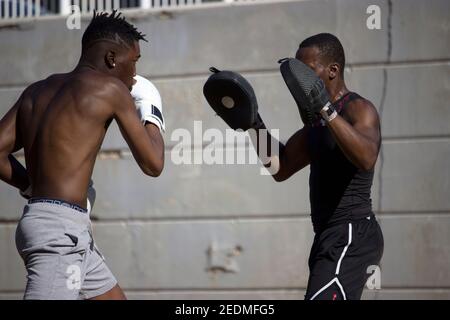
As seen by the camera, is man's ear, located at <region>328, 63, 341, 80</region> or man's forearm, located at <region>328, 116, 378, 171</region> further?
man's ear, located at <region>328, 63, 341, 80</region>

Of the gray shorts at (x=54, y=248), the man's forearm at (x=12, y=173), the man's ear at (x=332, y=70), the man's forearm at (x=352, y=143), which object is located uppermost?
the man's ear at (x=332, y=70)

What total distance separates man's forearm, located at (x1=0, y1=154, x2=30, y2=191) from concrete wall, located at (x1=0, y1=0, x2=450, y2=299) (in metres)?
2.49

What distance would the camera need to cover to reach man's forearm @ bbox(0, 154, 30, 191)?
4.22m

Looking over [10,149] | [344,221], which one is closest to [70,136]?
[10,149]

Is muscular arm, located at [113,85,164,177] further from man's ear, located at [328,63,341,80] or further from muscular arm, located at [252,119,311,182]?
man's ear, located at [328,63,341,80]

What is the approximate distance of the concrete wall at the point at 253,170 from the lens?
6352 millimetres

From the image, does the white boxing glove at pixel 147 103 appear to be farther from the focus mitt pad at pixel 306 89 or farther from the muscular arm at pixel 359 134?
the muscular arm at pixel 359 134

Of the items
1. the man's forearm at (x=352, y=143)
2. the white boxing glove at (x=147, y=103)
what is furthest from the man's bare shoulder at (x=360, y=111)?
the white boxing glove at (x=147, y=103)

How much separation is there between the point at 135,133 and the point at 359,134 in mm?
1106

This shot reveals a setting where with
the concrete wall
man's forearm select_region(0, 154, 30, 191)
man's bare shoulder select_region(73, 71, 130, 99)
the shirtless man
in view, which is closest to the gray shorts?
the shirtless man

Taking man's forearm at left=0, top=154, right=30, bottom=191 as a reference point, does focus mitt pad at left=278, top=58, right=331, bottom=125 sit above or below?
above

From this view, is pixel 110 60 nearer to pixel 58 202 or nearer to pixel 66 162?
pixel 66 162

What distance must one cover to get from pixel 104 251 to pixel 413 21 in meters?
3.06
